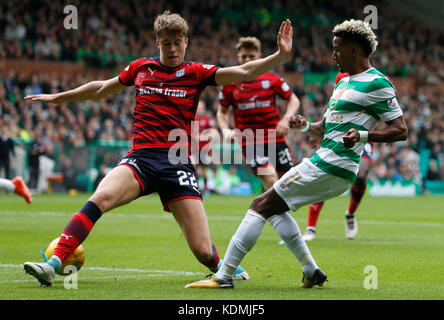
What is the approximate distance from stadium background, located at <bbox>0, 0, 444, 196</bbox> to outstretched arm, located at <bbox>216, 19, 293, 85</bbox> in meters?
19.4

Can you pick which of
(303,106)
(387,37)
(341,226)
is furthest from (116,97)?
(387,37)

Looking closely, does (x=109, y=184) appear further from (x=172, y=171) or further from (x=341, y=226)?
(x=341, y=226)

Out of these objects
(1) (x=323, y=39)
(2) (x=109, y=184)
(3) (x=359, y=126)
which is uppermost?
(1) (x=323, y=39)

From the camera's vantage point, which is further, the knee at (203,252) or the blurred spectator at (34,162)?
the blurred spectator at (34,162)

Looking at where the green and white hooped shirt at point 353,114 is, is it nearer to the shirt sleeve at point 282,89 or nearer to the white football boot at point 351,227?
the shirt sleeve at point 282,89

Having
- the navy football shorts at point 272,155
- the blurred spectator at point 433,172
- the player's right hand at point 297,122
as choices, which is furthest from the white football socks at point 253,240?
the blurred spectator at point 433,172

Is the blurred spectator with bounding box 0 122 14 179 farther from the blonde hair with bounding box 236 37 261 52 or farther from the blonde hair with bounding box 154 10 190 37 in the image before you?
the blonde hair with bounding box 154 10 190 37

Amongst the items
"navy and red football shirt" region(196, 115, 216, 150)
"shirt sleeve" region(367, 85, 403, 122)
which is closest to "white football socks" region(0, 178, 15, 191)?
"shirt sleeve" region(367, 85, 403, 122)

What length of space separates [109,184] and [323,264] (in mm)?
3115

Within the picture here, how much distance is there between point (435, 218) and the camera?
Result: 1658cm

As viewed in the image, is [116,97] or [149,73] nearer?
[149,73]

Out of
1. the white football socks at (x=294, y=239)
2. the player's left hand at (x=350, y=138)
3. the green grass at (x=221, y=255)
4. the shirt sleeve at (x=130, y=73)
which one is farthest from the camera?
the shirt sleeve at (x=130, y=73)

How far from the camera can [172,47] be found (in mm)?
6477

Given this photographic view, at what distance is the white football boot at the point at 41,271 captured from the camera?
582 centimetres
